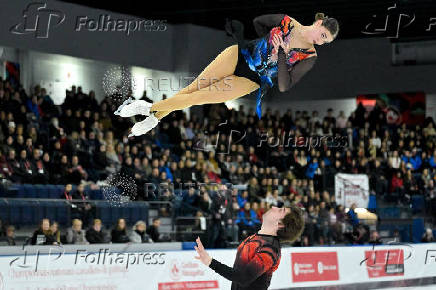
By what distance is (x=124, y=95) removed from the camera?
9.14 meters

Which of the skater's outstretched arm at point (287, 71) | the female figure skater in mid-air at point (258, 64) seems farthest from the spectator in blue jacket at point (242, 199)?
the skater's outstretched arm at point (287, 71)

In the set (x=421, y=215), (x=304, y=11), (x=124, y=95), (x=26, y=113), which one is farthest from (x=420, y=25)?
(x=124, y=95)

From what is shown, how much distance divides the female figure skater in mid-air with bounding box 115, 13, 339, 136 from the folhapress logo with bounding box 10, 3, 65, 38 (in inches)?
617

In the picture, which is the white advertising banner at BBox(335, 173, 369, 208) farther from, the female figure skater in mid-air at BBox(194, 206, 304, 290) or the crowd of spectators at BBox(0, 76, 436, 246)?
the female figure skater in mid-air at BBox(194, 206, 304, 290)

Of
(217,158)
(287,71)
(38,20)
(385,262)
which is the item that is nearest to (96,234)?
(385,262)

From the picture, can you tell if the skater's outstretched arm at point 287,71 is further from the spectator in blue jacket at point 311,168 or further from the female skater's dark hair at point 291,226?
the spectator in blue jacket at point 311,168

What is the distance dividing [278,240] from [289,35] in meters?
2.09

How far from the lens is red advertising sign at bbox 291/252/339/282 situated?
1678cm

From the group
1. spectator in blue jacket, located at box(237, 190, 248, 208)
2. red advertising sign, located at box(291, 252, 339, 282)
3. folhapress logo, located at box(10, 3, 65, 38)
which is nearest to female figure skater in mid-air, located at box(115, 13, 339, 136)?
red advertising sign, located at box(291, 252, 339, 282)

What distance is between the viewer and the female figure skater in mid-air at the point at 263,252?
7.15m

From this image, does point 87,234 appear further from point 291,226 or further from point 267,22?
point 291,226

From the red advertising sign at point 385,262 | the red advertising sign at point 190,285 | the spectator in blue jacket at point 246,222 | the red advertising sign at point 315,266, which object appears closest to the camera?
the red advertising sign at point 190,285

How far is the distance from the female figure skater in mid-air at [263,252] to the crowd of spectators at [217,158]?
5.84 meters

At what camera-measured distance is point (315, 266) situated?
17.2 m
